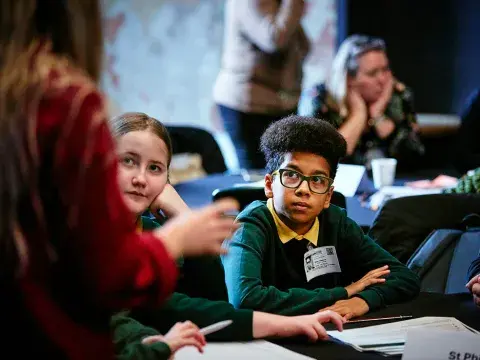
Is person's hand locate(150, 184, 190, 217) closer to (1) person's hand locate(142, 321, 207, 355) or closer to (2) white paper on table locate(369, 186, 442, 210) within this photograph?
(1) person's hand locate(142, 321, 207, 355)

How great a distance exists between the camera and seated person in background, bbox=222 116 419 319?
1.87m

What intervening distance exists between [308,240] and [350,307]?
0.25m

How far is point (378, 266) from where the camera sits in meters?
2.02

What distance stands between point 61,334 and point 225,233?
0.86 ft

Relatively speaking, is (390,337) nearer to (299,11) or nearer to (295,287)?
A: (295,287)

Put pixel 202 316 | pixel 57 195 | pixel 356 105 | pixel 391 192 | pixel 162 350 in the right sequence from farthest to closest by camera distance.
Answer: pixel 356 105, pixel 391 192, pixel 202 316, pixel 162 350, pixel 57 195

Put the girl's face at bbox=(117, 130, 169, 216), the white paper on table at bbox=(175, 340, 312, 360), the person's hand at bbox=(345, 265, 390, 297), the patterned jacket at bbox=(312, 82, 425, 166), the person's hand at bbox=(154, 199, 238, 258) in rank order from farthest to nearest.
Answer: the patterned jacket at bbox=(312, 82, 425, 166)
the person's hand at bbox=(345, 265, 390, 297)
the girl's face at bbox=(117, 130, 169, 216)
the white paper on table at bbox=(175, 340, 312, 360)
the person's hand at bbox=(154, 199, 238, 258)

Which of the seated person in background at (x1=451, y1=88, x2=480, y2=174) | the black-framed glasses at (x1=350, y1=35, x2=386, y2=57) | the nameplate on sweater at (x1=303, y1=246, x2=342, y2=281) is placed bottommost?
the nameplate on sweater at (x1=303, y1=246, x2=342, y2=281)

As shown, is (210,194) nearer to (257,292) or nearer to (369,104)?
(369,104)

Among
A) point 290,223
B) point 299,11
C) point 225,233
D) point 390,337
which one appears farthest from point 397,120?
point 225,233

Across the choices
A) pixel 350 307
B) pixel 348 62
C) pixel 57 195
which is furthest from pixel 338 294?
pixel 348 62

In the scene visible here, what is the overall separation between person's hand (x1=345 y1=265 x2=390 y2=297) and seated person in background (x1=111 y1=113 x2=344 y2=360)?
0.33 meters

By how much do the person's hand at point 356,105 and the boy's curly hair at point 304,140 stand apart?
1939 mm

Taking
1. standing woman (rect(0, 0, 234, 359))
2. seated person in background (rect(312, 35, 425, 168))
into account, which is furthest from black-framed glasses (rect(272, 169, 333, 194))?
seated person in background (rect(312, 35, 425, 168))
